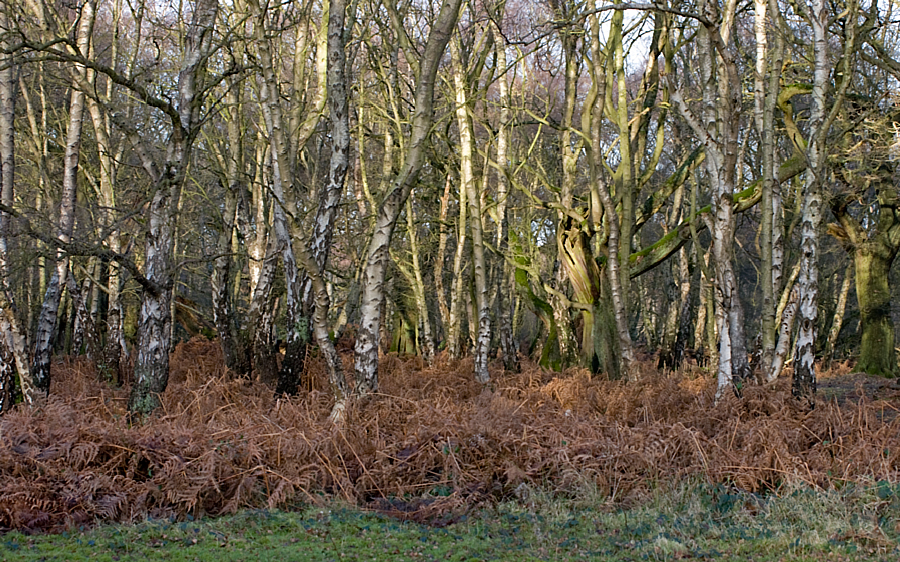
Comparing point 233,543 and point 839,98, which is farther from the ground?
point 839,98

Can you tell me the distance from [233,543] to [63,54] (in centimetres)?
505

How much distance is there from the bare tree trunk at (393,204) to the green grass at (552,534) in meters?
2.66

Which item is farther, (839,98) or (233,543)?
(839,98)

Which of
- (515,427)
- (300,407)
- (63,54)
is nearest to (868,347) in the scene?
(515,427)

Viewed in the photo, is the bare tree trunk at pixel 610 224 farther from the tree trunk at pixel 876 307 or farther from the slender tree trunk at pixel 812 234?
the tree trunk at pixel 876 307

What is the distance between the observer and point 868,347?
16.1 metres

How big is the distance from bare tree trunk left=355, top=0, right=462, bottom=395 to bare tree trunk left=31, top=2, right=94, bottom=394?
3635 mm

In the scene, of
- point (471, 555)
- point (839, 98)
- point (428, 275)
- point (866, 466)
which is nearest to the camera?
point (471, 555)

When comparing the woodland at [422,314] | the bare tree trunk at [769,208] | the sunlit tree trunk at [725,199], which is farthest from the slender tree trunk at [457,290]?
the bare tree trunk at [769,208]

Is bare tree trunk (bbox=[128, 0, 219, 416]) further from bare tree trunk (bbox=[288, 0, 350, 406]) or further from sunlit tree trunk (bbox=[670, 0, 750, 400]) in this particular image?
sunlit tree trunk (bbox=[670, 0, 750, 400])

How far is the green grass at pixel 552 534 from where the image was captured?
497 centimetres

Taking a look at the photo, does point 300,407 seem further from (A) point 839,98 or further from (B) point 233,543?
(A) point 839,98

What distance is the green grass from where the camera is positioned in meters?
4.97

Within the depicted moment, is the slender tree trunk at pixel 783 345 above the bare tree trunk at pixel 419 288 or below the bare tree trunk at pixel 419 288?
below
